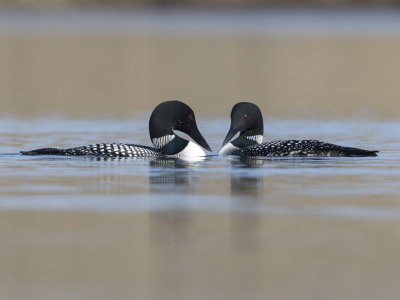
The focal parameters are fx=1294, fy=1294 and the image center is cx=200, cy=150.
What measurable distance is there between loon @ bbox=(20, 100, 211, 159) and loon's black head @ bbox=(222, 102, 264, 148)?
466 mm

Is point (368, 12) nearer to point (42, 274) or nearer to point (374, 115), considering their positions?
point (374, 115)

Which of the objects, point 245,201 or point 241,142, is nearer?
point 245,201

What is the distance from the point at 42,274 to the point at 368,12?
201 ft

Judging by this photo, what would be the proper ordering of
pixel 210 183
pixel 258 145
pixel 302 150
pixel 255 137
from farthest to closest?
pixel 255 137 < pixel 258 145 < pixel 302 150 < pixel 210 183

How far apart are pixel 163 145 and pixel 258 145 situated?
892 millimetres

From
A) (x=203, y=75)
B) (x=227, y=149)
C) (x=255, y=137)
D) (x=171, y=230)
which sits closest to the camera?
(x=171, y=230)

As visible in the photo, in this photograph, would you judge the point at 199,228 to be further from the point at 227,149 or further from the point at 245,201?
the point at 227,149

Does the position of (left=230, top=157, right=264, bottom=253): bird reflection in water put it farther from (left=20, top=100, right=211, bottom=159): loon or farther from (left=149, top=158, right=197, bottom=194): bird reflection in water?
Answer: (left=20, top=100, right=211, bottom=159): loon

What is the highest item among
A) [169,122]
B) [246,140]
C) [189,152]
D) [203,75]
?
[203,75]

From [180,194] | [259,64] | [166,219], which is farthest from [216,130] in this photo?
[259,64]

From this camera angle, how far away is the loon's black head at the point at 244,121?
12492mm

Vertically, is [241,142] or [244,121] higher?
[244,121]

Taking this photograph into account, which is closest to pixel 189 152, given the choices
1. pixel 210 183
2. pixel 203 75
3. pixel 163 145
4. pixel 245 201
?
pixel 163 145

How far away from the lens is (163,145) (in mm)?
12023
